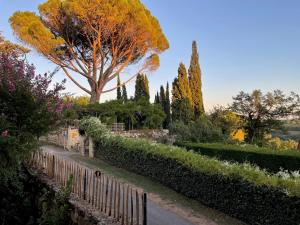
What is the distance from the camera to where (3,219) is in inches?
291

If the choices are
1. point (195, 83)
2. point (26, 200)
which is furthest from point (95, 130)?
point (195, 83)

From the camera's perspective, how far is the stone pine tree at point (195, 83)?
120 ft

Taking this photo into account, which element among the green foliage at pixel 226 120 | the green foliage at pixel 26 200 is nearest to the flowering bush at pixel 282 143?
the green foliage at pixel 226 120

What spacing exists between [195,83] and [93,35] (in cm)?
1163

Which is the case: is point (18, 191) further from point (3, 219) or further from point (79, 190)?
point (79, 190)

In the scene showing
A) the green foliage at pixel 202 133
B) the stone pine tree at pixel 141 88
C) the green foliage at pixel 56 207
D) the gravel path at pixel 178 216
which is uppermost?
the stone pine tree at pixel 141 88

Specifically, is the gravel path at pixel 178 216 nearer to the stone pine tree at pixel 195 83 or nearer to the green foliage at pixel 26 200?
the green foliage at pixel 26 200

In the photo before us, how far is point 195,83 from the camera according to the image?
3697 cm

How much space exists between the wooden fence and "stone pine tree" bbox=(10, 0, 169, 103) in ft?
86.3

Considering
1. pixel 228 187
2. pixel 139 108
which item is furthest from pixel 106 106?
pixel 228 187

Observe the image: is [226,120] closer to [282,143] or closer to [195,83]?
[282,143]

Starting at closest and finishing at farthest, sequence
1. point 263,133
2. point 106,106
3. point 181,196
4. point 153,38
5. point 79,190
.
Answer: point 79,190, point 181,196, point 263,133, point 106,106, point 153,38

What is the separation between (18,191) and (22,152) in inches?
58.3

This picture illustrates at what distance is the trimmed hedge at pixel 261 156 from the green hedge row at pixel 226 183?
14.8 feet
